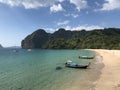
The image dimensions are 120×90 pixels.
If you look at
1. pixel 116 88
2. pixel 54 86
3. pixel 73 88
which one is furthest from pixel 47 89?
pixel 116 88

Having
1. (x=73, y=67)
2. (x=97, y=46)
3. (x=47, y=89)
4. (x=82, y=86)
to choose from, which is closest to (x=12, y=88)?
(x=47, y=89)

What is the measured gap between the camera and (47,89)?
24.6 meters

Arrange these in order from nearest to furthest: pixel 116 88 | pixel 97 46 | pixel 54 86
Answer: pixel 116 88 < pixel 54 86 < pixel 97 46

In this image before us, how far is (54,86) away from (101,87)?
6306 mm

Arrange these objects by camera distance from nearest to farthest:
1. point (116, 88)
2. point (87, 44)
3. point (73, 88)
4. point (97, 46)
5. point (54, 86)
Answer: point (116, 88), point (73, 88), point (54, 86), point (97, 46), point (87, 44)

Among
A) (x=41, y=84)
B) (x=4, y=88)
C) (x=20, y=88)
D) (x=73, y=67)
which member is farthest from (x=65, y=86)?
(x=73, y=67)

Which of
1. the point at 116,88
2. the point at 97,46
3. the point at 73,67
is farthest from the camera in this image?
the point at 97,46

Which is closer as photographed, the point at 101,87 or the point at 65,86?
the point at 101,87

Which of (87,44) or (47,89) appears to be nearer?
(47,89)

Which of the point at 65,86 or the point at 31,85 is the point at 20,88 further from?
the point at 65,86

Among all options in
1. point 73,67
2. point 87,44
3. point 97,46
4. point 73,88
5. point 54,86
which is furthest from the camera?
point 87,44

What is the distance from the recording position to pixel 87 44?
197 meters

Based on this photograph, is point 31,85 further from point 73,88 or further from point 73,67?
point 73,67

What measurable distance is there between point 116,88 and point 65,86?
682 cm
